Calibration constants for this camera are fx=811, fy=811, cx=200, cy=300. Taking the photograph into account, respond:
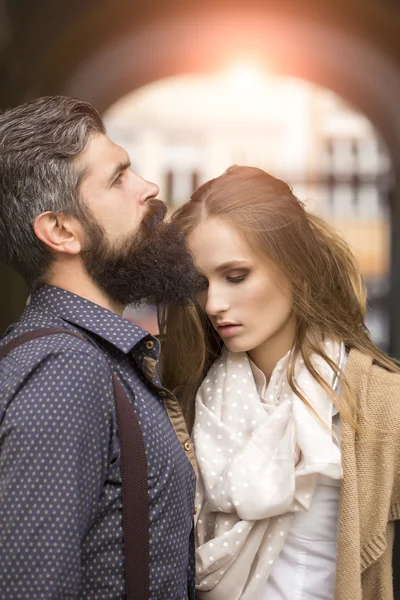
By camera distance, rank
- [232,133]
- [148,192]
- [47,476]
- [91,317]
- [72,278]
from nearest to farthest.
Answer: [47,476] → [91,317] → [72,278] → [148,192] → [232,133]

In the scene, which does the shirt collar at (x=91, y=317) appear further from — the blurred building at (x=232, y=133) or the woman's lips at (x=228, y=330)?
the blurred building at (x=232, y=133)

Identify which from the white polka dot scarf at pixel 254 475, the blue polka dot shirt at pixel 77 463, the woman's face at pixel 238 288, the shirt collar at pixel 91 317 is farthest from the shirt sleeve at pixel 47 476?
the woman's face at pixel 238 288

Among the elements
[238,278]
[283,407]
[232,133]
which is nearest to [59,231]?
[238,278]

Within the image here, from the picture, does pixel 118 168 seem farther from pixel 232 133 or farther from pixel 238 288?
pixel 232 133

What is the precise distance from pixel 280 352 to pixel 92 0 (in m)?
3.50

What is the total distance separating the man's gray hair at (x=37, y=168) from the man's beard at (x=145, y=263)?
10 centimetres

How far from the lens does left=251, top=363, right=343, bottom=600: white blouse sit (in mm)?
2215

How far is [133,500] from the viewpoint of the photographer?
5.87ft

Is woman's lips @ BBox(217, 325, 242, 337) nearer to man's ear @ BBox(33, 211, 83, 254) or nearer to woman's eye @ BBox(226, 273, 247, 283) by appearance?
woman's eye @ BBox(226, 273, 247, 283)

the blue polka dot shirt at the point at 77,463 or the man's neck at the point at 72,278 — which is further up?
the man's neck at the point at 72,278

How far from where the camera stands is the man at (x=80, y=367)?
1.62 meters

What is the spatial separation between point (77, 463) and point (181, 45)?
476cm

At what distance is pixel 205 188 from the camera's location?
8.30ft

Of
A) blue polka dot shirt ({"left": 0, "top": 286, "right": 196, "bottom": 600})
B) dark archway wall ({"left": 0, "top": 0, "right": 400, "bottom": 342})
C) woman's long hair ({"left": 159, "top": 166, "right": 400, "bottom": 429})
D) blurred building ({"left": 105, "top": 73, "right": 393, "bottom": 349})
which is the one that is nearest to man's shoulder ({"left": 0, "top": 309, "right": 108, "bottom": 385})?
blue polka dot shirt ({"left": 0, "top": 286, "right": 196, "bottom": 600})
